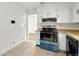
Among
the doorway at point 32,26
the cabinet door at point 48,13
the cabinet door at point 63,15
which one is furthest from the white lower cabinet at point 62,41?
the doorway at point 32,26

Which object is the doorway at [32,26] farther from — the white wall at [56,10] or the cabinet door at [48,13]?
the cabinet door at [48,13]

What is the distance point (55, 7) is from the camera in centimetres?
484

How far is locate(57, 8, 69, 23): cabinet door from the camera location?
15.3 ft

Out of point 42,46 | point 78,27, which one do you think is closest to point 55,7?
point 78,27

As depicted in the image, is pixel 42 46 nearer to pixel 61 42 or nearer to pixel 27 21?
pixel 61 42

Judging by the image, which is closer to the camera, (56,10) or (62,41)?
(62,41)

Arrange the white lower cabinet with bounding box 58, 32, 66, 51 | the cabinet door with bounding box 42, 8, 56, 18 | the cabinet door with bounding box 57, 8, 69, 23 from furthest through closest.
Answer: the cabinet door with bounding box 42, 8, 56, 18 < the cabinet door with bounding box 57, 8, 69, 23 < the white lower cabinet with bounding box 58, 32, 66, 51

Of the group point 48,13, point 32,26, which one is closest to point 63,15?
point 48,13

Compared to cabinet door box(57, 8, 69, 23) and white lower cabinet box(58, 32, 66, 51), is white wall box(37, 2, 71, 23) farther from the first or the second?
white lower cabinet box(58, 32, 66, 51)

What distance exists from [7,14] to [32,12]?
2930 mm

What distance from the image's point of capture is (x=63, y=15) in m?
4.70

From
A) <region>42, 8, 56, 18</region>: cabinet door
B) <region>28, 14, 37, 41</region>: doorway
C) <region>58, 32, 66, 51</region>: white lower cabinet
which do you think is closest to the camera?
<region>58, 32, 66, 51</region>: white lower cabinet

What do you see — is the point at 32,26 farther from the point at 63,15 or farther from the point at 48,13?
the point at 63,15

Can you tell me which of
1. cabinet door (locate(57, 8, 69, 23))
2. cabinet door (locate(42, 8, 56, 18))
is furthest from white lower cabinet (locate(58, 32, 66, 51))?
cabinet door (locate(42, 8, 56, 18))
